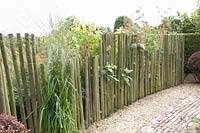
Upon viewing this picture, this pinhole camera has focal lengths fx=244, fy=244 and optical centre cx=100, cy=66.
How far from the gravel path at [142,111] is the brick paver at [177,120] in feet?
0.34

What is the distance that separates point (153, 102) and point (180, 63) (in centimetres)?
204

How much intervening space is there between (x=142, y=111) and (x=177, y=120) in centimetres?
67

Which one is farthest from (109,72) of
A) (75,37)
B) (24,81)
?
(24,81)

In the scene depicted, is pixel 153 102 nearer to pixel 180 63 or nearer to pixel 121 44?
pixel 121 44

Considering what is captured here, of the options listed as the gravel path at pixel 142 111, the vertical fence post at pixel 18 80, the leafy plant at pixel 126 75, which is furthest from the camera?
the leafy plant at pixel 126 75

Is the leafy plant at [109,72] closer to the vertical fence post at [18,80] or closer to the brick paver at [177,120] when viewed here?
the brick paver at [177,120]

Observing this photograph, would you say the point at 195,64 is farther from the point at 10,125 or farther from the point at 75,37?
the point at 10,125

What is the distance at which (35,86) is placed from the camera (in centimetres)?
289

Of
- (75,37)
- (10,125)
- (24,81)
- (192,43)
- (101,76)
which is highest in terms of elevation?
(75,37)

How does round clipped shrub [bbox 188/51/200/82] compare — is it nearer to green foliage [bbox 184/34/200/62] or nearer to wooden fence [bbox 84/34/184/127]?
wooden fence [bbox 84/34/184/127]

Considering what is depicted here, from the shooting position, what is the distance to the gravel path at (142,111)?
362 cm

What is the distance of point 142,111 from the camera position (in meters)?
Result: 4.32

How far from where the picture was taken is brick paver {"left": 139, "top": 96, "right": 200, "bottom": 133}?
11.4 feet

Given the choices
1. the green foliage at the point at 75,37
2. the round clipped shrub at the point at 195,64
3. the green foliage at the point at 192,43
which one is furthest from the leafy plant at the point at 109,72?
the green foliage at the point at 192,43
